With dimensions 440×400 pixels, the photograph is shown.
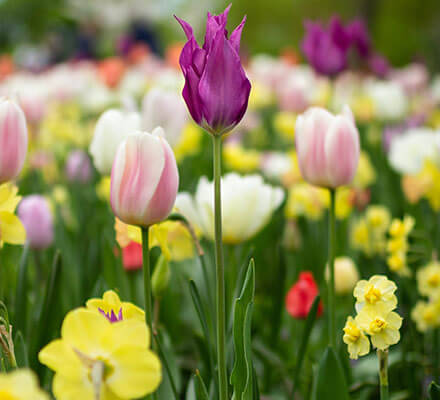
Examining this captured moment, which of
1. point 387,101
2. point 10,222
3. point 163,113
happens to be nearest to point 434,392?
point 10,222

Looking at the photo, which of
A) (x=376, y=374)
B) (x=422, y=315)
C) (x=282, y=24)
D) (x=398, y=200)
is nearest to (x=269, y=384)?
(x=376, y=374)

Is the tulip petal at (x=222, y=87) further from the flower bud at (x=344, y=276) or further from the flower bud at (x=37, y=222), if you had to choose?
the flower bud at (x=37, y=222)

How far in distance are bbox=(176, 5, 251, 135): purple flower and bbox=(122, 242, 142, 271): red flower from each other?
1.50 ft

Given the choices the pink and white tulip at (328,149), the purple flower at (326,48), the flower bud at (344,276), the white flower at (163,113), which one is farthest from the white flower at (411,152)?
the pink and white tulip at (328,149)

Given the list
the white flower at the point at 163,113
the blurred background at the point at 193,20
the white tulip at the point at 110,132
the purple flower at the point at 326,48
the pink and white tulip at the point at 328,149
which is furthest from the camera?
the blurred background at the point at 193,20

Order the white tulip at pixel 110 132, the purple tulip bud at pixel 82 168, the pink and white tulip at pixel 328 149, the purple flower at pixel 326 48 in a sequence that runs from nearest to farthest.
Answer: the pink and white tulip at pixel 328 149
the white tulip at pixel 110 132
the purple flower at pixel 326 48
the purple tulip bud at pixel 82 168

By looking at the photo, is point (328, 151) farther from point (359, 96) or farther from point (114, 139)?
point (359, 96)

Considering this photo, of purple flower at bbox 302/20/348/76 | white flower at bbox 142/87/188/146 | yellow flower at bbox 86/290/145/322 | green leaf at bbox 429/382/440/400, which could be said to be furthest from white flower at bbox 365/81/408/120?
yellow flower at bbox 86/290/145/322

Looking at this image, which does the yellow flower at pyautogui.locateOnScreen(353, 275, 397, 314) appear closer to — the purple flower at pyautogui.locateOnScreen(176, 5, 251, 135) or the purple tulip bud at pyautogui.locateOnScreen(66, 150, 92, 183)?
the purple flower at pyautogui.locateOnScreen(176, 5, 251, 135)

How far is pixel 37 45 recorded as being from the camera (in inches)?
482

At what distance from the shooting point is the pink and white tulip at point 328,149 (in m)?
0.73

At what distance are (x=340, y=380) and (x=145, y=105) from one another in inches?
25.2

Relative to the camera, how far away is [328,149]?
731mm

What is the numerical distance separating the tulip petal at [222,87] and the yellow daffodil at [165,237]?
16cm
